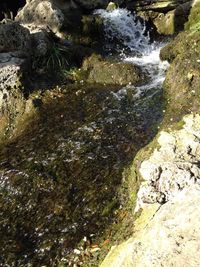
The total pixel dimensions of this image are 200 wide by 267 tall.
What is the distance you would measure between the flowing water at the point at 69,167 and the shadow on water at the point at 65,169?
17 millimetres

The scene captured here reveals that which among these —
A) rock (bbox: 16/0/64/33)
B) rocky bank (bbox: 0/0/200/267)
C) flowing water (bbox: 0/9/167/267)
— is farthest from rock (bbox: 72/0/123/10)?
flowing water (bbox: 0/9/167/267)

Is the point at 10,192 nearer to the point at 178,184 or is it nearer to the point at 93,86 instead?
the point at 178,184

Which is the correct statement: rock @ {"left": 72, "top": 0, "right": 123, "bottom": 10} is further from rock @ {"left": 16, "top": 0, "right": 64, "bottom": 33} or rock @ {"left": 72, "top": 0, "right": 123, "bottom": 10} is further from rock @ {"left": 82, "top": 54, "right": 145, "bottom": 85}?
rock @ {"left": 82, "top": 54, "right": 145, "bottom": 85}

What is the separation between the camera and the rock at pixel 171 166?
5.71 meters

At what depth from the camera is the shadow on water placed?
6523 millimetres

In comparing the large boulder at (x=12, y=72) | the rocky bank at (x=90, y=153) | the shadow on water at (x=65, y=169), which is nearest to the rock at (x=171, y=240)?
the rocky bank at (x=90, y=153)

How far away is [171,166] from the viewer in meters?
5.92

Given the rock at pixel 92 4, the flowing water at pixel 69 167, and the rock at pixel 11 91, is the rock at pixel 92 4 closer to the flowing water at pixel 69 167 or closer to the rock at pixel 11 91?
the flowing water at pixel 69 167

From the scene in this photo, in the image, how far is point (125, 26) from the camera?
16.8 metres

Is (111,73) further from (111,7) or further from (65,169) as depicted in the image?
(111,7)

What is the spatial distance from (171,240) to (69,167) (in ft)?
13.7

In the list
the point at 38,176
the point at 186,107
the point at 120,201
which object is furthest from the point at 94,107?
the point at 120,201

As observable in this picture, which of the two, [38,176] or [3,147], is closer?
[38,176]

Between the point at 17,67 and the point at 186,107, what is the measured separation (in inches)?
206
